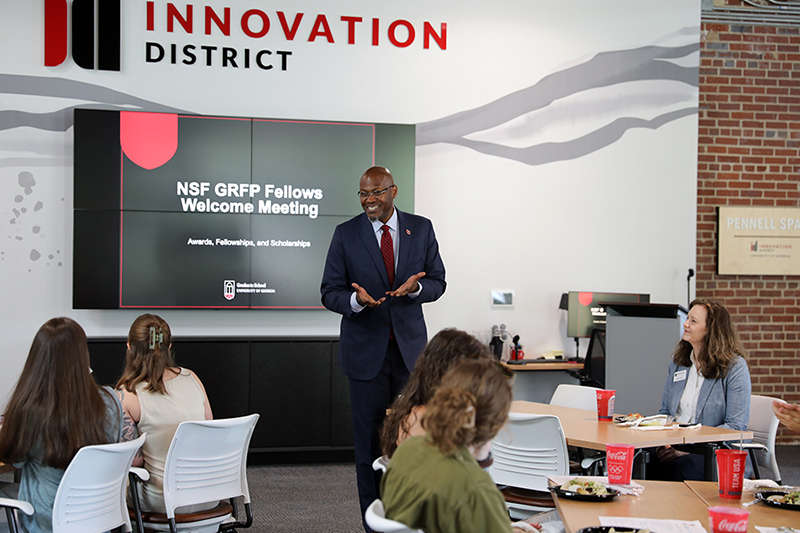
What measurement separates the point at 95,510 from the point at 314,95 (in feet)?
13.2

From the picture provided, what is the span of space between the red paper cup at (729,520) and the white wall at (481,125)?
4282mm

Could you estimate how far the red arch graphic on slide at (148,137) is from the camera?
17.3 feet

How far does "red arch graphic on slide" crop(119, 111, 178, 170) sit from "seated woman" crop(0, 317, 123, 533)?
2.98 meters

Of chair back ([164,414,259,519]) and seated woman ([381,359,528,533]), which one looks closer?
seated woman ([381,359,528,533])

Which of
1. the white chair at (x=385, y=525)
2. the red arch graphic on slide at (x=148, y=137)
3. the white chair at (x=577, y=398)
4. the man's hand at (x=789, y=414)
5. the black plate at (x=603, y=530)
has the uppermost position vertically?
the red arch graphic on slide at (x=148, y=137)

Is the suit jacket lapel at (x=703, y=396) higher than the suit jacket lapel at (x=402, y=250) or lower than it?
lower

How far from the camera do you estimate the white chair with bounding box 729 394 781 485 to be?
11.4 feet

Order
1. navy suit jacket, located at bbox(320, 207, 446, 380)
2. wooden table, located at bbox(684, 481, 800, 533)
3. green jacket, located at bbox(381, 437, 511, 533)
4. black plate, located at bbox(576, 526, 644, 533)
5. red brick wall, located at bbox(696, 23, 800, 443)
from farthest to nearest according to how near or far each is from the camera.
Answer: red brick wall, located at bbox(696, 23, 800, 443) < navy suit jacket, located at bbox(320, 207, 446, 380) < wooden table, located at bbox(684, 481, 800, 533) < black plate, located at bbox(576, 526, 644, 533) < green jacket, located at bbox(381, 437, 511, 533)

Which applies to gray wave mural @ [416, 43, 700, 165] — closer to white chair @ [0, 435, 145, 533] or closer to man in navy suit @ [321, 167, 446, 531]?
man in navy suit @ [321, 167, 446, 531]

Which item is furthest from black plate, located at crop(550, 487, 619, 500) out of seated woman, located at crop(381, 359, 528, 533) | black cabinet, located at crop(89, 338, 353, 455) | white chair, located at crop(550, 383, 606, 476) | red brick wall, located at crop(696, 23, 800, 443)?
red brick wall, located at crop(696, 23, 800, 443)

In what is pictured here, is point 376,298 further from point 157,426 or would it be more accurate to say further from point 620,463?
point 620,463

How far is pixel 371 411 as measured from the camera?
10.9 ft

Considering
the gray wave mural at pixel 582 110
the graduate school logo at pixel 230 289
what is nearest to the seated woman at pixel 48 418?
the graduate school logo at pixel 230 289

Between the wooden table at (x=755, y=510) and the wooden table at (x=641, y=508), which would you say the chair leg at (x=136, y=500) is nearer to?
the wooden table at (x=641, y=508)
